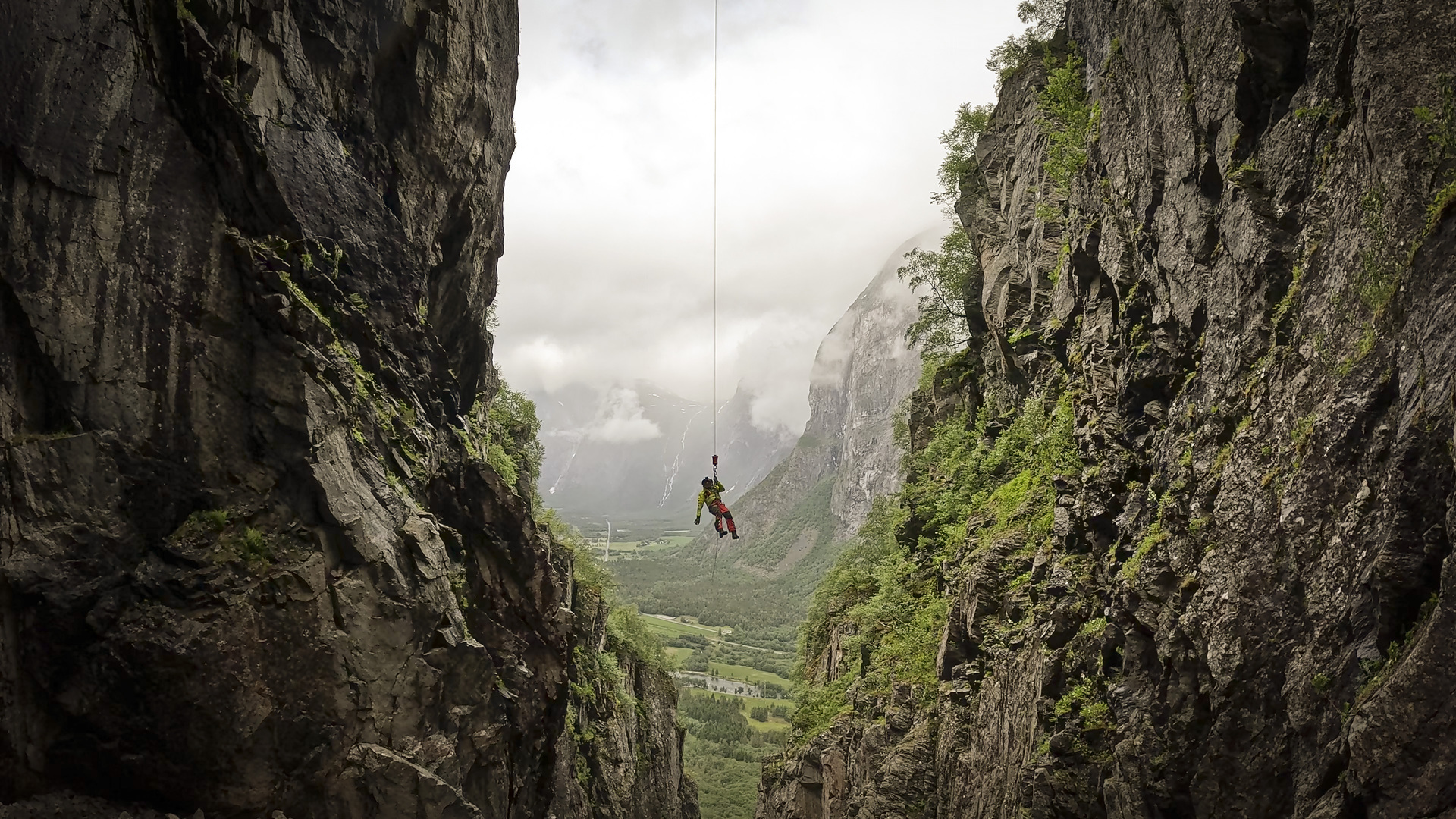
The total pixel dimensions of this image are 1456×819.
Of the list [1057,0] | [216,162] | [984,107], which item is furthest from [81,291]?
[984,107]

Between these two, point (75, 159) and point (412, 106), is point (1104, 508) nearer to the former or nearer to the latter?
point (412, 106)

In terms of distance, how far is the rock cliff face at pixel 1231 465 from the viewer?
7.43 m

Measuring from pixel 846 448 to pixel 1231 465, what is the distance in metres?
135

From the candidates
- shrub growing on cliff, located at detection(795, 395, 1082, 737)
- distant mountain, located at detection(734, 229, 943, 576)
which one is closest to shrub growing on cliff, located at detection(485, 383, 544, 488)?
shrub growing on cliff, located at detection(795, 395, 1082, 737)

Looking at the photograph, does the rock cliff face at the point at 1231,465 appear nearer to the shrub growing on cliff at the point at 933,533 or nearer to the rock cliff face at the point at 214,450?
the shrub growing on cliff at the point at 933,533

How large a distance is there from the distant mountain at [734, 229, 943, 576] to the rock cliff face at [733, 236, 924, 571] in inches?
8.9

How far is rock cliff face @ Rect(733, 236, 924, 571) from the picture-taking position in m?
132

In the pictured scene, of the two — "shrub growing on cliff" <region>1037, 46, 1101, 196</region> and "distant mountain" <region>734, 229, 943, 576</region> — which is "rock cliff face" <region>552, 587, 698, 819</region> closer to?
"shrub growing on cliff" <region>1037, 46, 1101, 196</region>

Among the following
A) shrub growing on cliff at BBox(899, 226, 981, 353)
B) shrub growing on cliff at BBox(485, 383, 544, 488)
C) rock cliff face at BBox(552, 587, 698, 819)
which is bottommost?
rock cliff face at BBox(552, 587, 698, 819)

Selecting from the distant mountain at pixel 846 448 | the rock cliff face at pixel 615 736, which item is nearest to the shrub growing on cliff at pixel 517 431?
the rock cliff face at pixel 615 736

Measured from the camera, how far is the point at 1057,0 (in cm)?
2284

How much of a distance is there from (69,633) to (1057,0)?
29120mm

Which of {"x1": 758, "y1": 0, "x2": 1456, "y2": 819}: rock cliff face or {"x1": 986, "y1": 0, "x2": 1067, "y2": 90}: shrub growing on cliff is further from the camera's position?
{"x1": 986, "y1": 0, "x2": 1067, "y2": 90}: shrub growing on cliff

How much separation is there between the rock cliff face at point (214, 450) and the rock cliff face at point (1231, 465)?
11.2 meters
